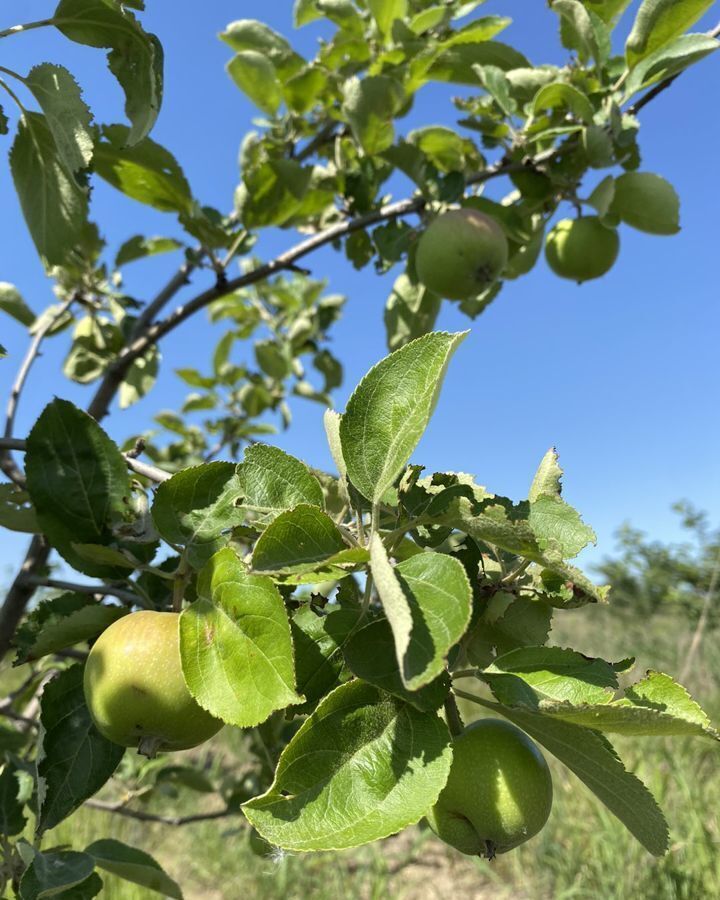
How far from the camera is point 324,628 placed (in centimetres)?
73

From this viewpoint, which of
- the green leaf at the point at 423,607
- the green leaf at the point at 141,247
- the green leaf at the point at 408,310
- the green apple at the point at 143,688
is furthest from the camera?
the green leaf at the point at 141,247

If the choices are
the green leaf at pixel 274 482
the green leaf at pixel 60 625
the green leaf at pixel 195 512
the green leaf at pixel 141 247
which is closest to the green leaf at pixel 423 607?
the green leaf at pixel 274 482

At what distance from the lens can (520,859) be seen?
12.7 feet

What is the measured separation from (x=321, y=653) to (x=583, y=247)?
151cm

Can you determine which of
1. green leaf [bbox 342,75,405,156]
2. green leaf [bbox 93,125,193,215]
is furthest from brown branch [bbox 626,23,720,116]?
green leaf [bbox 93,125,193,215]

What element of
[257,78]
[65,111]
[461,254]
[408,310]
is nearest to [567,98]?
[461,254]

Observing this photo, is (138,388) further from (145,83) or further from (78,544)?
(78,544)

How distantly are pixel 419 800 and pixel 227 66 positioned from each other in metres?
1.97

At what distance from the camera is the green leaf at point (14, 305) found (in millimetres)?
1763

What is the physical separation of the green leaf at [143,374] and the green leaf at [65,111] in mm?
1194

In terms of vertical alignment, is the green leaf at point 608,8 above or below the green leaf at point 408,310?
above

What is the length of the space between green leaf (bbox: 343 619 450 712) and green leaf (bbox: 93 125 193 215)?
1.23 metres

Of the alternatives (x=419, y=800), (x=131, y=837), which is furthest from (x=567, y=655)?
(x=131, y=837)

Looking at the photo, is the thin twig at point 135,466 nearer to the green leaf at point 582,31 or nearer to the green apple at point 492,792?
the green apple at point 492,792
